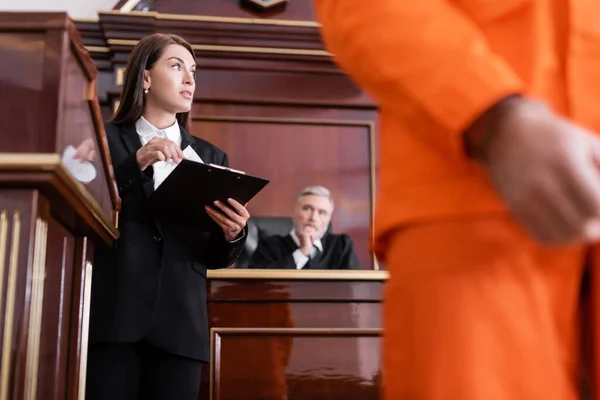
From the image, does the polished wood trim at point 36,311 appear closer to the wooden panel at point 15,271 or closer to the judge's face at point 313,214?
the wooden panel at point 15,271

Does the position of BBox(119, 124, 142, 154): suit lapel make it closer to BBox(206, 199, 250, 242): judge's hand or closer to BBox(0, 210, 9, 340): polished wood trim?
BBox(206, 199, 250, 242): judge's hand

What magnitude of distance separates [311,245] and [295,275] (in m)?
0.95

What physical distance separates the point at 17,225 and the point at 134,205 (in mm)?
640

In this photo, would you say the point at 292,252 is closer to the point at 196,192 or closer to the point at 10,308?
the point at 196,192

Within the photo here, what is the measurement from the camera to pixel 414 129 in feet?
1.93

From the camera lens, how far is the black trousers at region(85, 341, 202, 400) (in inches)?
63.7

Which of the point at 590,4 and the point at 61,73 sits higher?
the point at 61,73

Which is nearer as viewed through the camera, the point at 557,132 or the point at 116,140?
the point at 557,132

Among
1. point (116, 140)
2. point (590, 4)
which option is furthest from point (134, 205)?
point (590, 4)

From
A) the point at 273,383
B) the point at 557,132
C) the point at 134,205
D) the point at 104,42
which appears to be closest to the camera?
the point at 557,132

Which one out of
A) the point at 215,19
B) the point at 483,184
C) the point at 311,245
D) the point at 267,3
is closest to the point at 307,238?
the point at 311,245

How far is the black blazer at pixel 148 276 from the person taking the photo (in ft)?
5.35

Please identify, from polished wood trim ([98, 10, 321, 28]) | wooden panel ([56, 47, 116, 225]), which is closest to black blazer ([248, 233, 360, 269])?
polished wood trim ([98, 10, 321, 28])

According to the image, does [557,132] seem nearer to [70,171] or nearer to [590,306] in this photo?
[590,306]
